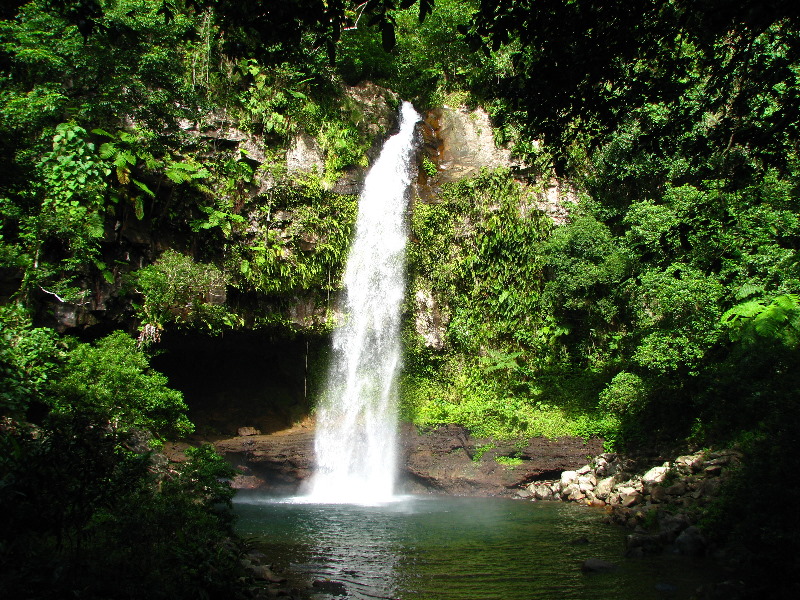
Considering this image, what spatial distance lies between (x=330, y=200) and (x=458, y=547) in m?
10.2

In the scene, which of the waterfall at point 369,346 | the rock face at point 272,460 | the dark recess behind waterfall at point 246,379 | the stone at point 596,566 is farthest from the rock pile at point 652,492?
the dark recess behind waterfall at point 246,379

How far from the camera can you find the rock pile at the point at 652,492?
283 inches

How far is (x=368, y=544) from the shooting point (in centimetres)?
780

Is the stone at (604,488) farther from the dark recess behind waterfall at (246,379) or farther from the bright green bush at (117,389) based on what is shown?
the dark recess behind waterfall at (246,379)

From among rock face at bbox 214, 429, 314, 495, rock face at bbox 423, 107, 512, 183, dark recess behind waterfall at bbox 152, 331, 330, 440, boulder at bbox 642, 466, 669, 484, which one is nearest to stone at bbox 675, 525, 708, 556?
boulder at bbox 642, 466, 669, 484

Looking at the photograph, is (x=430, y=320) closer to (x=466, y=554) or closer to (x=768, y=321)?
(x=768, y=321)

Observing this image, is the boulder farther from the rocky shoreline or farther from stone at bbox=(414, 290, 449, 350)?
stone at bbox=(414, 290, 449, 350)

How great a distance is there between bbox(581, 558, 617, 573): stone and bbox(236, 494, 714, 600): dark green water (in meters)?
0.08

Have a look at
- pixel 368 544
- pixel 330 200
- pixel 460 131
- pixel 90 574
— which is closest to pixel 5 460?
pixel 90 574

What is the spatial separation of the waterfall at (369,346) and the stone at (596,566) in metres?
8.60

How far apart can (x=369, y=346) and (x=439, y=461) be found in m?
3.81

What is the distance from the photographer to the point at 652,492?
9180mm

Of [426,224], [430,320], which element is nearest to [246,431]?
[430,320]

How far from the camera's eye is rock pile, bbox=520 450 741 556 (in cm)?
719
